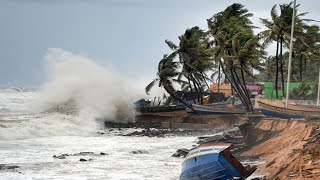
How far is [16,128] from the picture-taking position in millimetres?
29766

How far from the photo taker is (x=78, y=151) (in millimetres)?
22688

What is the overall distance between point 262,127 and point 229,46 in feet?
46.9

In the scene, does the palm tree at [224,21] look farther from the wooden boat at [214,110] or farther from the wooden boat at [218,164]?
the wooden boat at [218,164]

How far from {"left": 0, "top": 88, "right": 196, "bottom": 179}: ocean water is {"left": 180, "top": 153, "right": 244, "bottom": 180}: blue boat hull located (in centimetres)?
270

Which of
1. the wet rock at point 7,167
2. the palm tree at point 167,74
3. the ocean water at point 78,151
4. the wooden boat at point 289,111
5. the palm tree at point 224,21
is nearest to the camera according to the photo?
Result: the ocean water at point 78,151

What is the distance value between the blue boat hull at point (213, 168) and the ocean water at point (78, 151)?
270 cm

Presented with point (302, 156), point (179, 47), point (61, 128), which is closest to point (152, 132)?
point (61, 128)

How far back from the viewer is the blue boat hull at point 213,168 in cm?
1229

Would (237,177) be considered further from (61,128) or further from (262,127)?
(61,128)

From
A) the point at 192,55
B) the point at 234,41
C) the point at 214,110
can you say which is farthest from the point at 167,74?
the point at 234,41

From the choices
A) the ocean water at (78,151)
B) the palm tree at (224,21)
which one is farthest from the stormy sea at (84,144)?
the palm tree at (224,21)

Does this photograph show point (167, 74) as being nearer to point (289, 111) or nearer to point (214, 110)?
point (214, 110)

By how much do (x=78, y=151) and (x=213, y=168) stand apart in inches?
458

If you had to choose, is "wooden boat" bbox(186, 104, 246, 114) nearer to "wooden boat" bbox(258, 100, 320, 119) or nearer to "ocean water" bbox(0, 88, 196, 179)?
"wooden boat" bbox(258, 100, 320, 119)
